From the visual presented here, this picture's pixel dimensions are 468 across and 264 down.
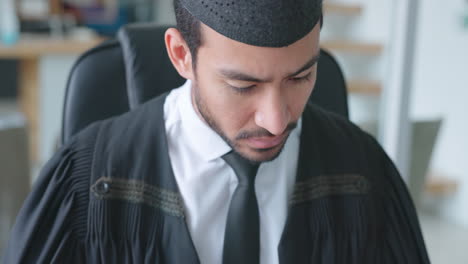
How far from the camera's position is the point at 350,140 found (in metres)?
0.97

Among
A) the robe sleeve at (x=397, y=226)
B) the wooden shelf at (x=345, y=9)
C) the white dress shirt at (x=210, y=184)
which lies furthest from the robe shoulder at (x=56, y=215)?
the wooden shelf at (x=345, y=9)

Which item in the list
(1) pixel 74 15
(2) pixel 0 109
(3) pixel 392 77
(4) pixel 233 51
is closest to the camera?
(4) pixel 233 51

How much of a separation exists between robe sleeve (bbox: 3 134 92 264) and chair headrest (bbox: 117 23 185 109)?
0.74 ft

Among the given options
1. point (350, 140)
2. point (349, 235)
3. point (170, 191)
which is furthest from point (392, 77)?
point (170, 191)

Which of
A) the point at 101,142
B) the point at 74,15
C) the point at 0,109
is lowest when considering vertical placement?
the point at 0,109

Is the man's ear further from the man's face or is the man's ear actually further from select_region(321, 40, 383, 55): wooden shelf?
select_region(321, 40, 383, 55): wooden shelf

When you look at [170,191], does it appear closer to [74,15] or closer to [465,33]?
[465,33]

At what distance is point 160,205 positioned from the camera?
2.78 ft

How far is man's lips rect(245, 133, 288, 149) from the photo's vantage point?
0.76 meters

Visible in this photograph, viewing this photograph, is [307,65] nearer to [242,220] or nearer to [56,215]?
[242,220]

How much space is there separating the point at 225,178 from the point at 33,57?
10.9ft

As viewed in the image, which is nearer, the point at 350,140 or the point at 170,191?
the point at 170,191

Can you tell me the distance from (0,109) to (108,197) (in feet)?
12.0

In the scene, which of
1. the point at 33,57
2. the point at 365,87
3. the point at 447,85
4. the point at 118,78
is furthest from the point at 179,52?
the point at 33,57
